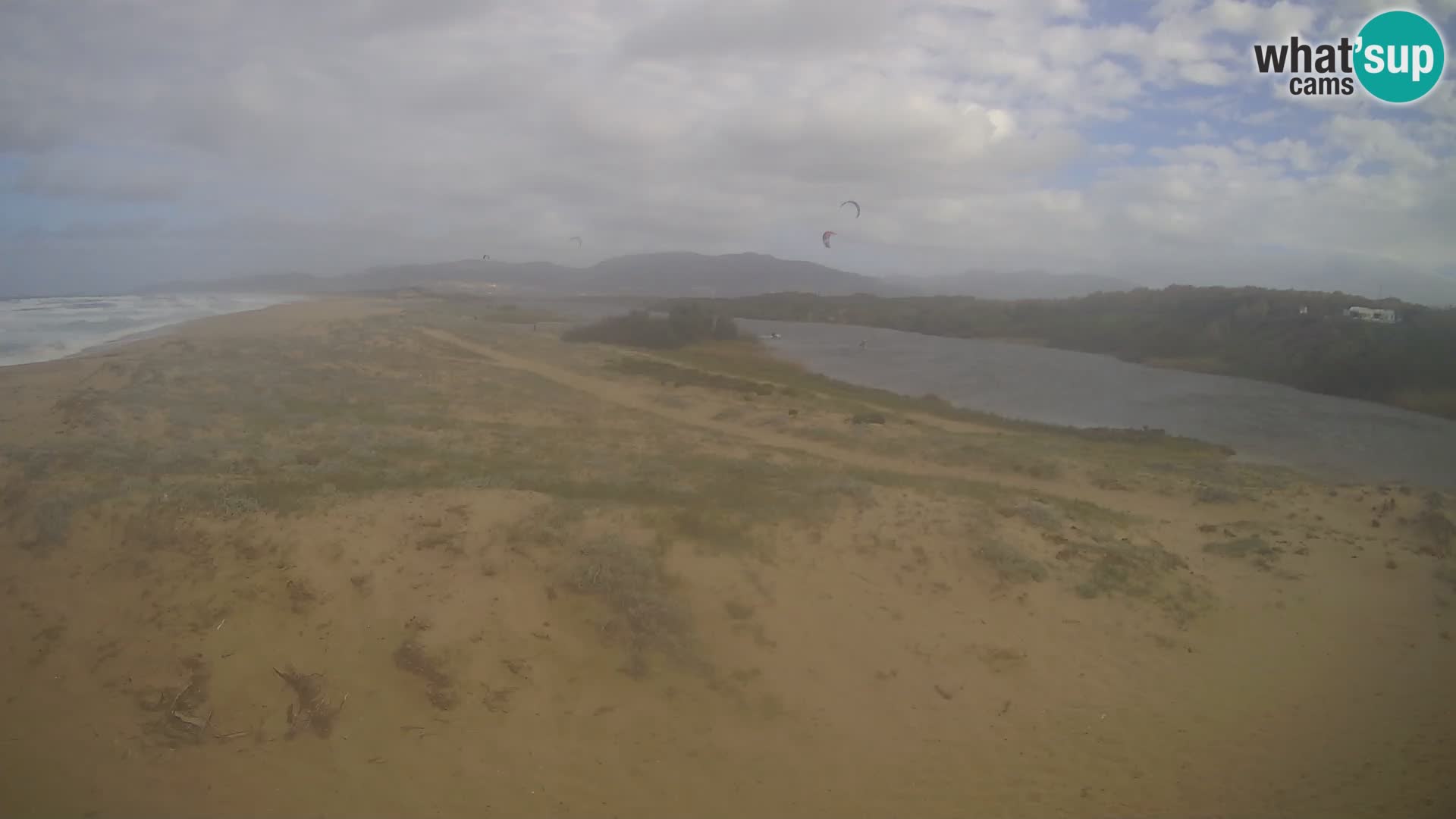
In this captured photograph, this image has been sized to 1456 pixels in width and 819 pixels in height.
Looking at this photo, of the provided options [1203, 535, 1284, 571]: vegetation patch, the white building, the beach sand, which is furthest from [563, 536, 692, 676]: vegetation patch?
the white building

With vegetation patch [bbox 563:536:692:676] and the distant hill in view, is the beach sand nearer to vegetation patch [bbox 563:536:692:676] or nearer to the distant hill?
vegetation patch [bbox 563:536:692:676]

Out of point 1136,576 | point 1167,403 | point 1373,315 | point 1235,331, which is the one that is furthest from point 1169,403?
point 1136,576

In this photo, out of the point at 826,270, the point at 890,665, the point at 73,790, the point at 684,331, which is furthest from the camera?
the point at 826,270

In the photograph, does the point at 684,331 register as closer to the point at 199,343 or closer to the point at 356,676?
the point at 199,343

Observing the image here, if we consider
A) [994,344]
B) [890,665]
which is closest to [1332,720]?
[890,665]

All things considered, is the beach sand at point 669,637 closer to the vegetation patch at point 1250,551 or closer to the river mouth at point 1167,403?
the vegetation patch at point 1250,551
